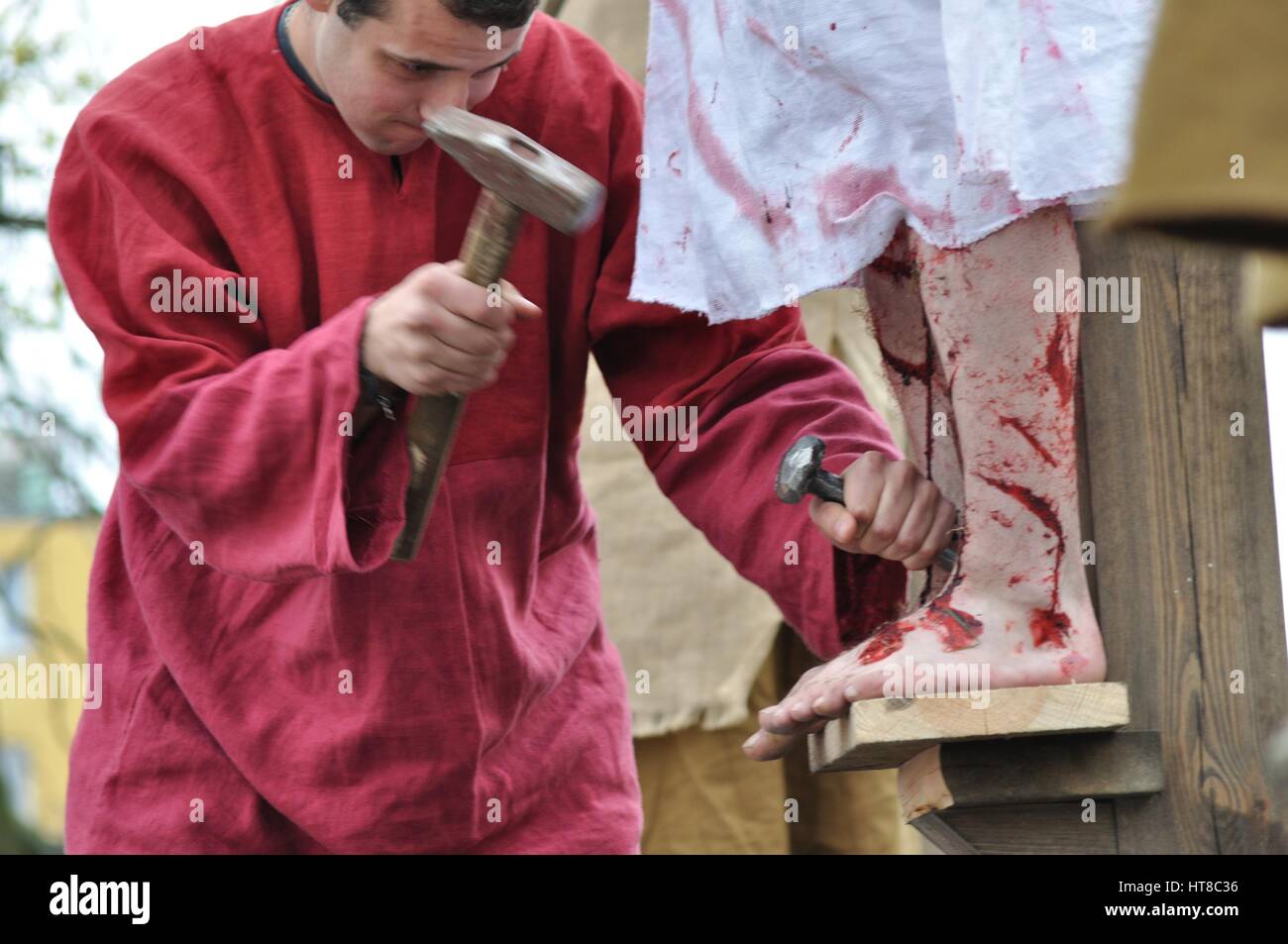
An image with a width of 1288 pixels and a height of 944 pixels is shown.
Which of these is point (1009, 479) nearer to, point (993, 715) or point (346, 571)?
point (993, 715)

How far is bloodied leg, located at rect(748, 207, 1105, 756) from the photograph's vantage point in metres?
1.75

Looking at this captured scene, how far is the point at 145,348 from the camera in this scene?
6.48ft

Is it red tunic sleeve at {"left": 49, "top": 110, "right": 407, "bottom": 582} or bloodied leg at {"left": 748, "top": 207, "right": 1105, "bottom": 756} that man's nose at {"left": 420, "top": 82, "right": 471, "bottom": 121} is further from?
bloodied leg at {"left": 748, "top": 207, "right": 1105, "bottom": 756}

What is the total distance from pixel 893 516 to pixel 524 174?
0.54m

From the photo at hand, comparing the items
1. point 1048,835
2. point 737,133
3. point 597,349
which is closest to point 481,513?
point 597,349

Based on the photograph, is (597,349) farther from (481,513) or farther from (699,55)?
(699,55)

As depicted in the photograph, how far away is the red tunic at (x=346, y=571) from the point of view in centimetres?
204

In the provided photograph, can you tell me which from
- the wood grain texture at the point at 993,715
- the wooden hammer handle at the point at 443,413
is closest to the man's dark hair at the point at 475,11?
the wooden hammer handle at the point at 443,413

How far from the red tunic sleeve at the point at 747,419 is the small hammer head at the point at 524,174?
1.46 ft

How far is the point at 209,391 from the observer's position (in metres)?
1.91

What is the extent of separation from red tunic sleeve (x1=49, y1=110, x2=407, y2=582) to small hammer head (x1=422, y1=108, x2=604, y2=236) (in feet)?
0.68

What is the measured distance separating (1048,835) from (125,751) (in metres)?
1.09

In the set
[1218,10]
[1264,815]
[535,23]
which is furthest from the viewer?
[535,23]

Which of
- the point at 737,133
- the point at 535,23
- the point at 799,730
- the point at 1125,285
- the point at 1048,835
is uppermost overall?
the point at 535,23
